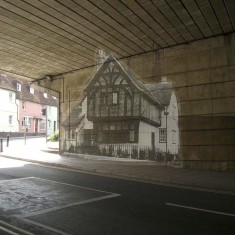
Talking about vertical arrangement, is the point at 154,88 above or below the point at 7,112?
below

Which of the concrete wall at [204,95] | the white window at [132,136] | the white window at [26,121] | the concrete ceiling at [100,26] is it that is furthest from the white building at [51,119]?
the concrete wall at [204,95]

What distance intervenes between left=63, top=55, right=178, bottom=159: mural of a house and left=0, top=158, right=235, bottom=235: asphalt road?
419cm

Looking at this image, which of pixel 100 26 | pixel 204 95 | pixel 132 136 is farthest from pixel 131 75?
pixel 100 26

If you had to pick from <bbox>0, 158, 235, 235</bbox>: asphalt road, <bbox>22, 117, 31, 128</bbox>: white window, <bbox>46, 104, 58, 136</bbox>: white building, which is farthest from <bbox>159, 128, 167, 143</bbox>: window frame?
<bbox>46, 104, 58, 136</bbox>: white building

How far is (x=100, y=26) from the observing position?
1206 cm

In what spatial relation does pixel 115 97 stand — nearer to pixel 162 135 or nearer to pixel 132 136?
pixel 132 136

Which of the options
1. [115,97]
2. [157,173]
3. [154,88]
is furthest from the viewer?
[115,97]

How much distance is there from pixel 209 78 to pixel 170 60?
1.95 meters

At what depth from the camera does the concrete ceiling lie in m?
10.2

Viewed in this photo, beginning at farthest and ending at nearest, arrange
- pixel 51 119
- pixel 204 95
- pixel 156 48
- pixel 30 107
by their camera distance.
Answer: pixel 51 119 < pixel 30 107 < pixel 156 48 < pixel 204 95

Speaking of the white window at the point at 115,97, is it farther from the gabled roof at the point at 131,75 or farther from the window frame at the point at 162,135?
the window frame at the point at 162,135

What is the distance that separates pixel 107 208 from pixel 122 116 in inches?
350

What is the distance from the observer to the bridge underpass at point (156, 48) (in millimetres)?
10594

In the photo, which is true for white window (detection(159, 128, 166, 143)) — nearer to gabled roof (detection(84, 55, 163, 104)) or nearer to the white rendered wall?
gabled roof (detection(84, 55, 163, 104))
